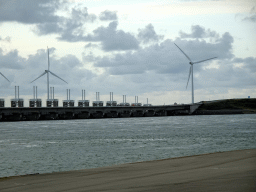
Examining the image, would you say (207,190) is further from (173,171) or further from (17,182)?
(17,182)

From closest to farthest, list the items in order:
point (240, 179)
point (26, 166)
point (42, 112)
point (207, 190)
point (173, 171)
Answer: point (207, 190) → point (240, 179) → point (173, 171) → point (26, 166) → point (42, 112)

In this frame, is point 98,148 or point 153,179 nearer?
point 153,179

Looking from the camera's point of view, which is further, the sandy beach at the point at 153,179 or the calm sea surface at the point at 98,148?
the calm sea surface at the point at 98,148

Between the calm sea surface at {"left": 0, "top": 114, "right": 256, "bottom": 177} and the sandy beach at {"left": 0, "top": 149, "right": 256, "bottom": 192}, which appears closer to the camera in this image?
the sandy beach at {"left": 0, "top": 149, "right": 256, "bottom": 192}

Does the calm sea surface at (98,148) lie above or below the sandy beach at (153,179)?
below

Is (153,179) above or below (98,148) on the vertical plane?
above

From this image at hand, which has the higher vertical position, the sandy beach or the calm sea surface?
the sandy beach

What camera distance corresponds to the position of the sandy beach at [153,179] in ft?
48.2

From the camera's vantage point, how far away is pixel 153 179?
17000mm

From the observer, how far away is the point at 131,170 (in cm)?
2098

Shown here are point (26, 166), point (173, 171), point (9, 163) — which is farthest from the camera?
point (9, 163)

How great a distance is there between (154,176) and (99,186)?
3.35 meters

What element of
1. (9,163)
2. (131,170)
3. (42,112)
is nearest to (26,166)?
(9,163)

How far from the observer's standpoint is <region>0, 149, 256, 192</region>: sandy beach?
1468cm
